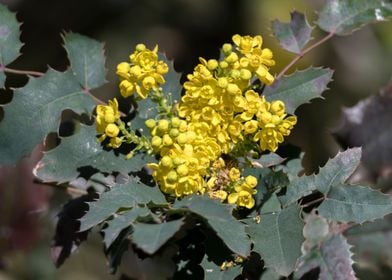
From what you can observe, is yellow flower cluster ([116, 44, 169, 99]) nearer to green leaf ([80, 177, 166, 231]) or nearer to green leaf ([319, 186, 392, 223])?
green leaf ([80, 177, 166, 231])

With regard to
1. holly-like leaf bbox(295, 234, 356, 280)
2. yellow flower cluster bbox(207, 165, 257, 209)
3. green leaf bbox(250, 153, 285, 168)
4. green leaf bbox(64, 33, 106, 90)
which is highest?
green leaf bbox(64, 33, 106, 90)

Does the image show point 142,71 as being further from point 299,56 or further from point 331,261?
point 331,261

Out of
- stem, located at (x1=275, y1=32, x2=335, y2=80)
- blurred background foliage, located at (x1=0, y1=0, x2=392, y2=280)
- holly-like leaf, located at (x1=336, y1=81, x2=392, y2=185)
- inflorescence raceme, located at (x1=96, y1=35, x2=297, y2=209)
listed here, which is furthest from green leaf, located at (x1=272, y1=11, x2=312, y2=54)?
blurred background foliage, located at (x1=0, y1=0, x2=392, y2=280)

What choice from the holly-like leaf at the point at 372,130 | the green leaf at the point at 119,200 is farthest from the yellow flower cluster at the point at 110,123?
the holly-like leaf at the point at 372,130

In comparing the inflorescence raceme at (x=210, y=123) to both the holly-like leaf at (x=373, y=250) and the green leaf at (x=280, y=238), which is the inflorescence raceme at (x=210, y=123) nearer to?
the green leaf at (x=280, y=238)

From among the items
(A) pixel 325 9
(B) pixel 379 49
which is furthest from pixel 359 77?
(A) pixel 325 9

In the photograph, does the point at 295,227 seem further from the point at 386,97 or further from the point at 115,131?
the point at 386,97
